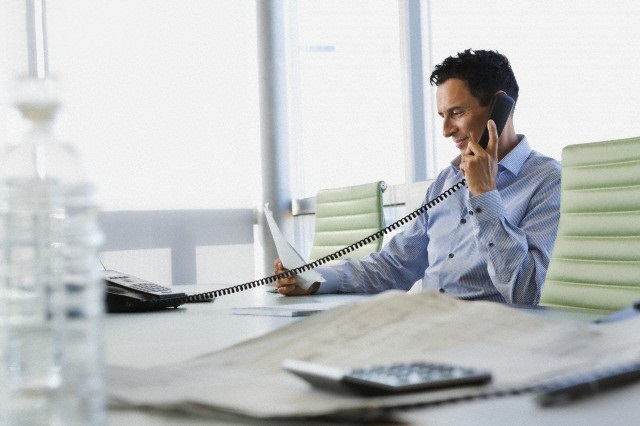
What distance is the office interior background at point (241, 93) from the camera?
4.27m

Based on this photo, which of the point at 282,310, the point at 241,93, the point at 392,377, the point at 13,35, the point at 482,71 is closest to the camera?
the point at 392,377

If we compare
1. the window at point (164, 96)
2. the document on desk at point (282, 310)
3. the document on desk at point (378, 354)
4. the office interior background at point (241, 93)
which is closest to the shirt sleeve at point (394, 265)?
the document on desk at point (282, 310)

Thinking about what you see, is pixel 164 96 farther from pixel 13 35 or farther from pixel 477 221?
pixel 477 221

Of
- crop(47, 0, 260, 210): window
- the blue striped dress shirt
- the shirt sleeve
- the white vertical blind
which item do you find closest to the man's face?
the blue striped dress shirt

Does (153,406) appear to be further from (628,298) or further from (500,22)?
(500,22)

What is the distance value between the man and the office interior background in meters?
0.95

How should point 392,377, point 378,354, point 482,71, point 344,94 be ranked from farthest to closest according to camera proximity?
point 344,94, point 482,71, point 378,354, point 392,377

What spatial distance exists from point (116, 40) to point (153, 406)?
467 centimetres

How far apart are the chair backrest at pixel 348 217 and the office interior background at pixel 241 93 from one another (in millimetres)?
657

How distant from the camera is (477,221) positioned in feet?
7.61

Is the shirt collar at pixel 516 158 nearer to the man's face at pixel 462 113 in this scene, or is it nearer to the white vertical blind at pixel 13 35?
the man's face at pixel 462 113

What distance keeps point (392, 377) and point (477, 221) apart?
172 cm

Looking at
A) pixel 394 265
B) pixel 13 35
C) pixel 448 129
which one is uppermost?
pixel 13 35

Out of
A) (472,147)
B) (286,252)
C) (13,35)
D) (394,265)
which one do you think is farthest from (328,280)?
(13,35)
